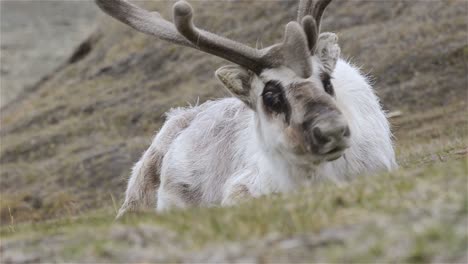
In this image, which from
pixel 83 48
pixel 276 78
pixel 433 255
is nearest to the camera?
pixel 433 255

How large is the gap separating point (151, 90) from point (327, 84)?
35.3 metres

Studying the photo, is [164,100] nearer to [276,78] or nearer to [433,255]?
[276,78]

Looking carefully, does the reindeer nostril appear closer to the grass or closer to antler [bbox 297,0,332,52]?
antler [bbox 297,0,332,52]

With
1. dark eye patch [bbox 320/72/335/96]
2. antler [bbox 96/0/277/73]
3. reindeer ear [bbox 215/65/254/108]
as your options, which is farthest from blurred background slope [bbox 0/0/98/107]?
dark eye patch [bbox 320/72/335/96]

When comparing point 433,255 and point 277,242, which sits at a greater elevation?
point 433,255

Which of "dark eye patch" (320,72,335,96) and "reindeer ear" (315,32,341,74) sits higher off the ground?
"reindeer ear" (315,32,341,74)

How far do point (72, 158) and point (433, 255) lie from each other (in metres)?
34.4

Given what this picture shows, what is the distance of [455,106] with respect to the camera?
1124 inches

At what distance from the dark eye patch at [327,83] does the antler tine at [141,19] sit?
2215 millimetres

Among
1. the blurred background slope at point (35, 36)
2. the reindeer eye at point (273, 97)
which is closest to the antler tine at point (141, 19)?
the reindeer eye at point (273, 97)

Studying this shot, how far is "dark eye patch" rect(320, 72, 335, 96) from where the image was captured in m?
9.30

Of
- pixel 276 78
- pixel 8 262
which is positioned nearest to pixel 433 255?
pixel 8 262

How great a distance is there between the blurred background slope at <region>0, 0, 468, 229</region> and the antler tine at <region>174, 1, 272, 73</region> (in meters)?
14.7

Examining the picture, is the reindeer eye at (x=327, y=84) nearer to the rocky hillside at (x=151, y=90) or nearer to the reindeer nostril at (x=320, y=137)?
the reindeer nostril at (x=320, y=137)
